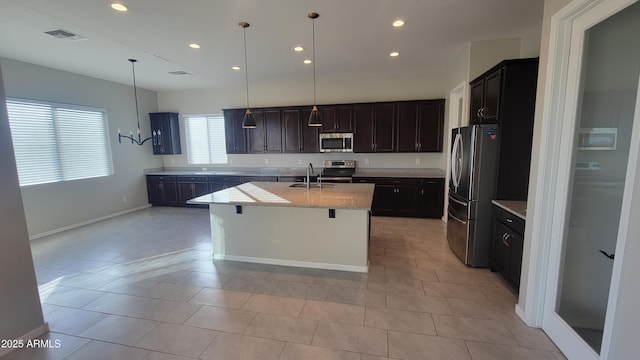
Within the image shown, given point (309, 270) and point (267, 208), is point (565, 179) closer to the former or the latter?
point (309, 270)

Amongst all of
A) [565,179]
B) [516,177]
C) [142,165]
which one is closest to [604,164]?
[565,179]

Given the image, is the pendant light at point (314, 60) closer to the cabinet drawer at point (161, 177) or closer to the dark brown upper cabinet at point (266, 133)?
the dark brown upper cabinet at point (266, 133)

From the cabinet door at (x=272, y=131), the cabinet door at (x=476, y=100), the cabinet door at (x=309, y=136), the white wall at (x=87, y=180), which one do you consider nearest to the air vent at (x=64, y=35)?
the white wall at (x=87, y=180)

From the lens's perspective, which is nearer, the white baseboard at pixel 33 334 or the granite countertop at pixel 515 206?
the white baseboard at pixel 33 334

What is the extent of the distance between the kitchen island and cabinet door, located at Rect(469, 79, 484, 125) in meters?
1.60

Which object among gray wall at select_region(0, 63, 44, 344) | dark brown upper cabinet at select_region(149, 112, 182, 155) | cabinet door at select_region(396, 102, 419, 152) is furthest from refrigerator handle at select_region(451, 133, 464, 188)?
dark brown upper cabinet at select_region(149, 112, 182, 155)

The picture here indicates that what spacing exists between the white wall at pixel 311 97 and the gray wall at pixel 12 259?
180 inches

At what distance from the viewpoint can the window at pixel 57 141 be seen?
4.32 meters

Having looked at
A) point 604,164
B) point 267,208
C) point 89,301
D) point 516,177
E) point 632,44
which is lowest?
point 89,301

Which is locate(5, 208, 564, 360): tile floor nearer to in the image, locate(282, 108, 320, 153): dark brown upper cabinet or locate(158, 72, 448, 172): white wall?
locate(158, 72, 448, 172): white wall

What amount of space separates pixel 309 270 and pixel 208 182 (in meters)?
4.01

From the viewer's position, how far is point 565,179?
1.92 meters

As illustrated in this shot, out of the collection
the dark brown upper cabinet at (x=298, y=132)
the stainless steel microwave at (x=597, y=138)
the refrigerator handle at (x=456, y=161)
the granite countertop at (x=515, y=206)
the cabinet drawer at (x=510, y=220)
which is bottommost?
the cabinet drawer at (x=510, y=220)

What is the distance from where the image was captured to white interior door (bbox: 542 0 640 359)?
1.70 m
